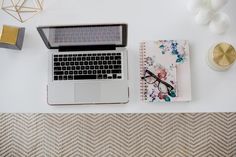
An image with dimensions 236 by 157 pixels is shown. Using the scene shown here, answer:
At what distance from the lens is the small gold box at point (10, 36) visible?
1.18 metres

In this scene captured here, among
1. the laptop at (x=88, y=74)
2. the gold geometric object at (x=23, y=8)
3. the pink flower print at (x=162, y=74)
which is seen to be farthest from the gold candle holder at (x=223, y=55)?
the gold geometric object at (x=23, y=8)

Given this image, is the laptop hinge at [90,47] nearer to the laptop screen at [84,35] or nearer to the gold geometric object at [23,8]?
the laptop screen at [84,35]

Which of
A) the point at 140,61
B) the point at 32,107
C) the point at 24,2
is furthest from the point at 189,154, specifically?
the point at 24,2

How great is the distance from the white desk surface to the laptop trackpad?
0.03 m

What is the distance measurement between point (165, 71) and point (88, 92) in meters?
0.24

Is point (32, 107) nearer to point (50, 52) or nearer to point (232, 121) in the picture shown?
point (50, 52)

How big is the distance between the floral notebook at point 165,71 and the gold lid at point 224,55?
0.29ft

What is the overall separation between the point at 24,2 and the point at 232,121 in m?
0.74


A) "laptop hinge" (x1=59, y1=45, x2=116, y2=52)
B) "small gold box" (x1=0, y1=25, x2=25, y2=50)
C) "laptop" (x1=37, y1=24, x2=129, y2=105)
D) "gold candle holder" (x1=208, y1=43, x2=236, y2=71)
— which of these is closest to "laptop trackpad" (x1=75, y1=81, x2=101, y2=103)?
"laptop" (x1=37, y1=24, x2=129, y2=105)

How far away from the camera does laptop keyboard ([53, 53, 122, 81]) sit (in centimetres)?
118

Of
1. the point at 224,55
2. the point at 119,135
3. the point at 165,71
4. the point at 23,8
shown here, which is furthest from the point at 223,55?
the point at 23,8

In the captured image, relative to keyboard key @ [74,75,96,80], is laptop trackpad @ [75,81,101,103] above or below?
below

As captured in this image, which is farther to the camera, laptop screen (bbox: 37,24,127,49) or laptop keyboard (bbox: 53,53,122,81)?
laptop keyboard (bbox: 53,53,122,81)

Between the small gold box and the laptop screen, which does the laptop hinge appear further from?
the small gold box
